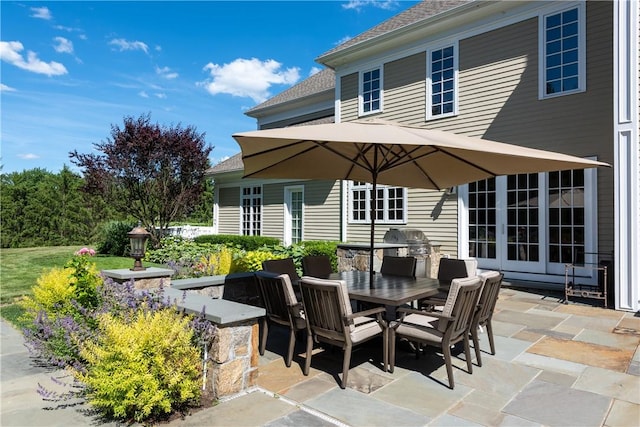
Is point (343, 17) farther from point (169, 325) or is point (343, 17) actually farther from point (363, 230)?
point (169, 325)

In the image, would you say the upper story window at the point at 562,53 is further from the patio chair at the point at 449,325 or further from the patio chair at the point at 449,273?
the patio chair at the point at 449,325

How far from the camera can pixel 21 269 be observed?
35.4ft

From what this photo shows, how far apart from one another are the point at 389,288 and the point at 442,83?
7093mm

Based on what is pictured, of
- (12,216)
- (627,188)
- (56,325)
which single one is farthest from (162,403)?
(12,216)

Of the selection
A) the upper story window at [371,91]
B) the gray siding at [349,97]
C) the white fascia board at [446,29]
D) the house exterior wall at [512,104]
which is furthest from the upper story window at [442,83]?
the gray siding at [349,97]

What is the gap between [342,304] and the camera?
3.25 meters

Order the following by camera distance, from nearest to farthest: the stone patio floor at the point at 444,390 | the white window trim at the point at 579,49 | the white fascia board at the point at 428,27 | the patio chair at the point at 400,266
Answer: the stone patio floor at the point at 444,390 → the patio chair at the point at 400,266 → the white window trim at the point at 579,49 → the white fascia board at the point at 428,27

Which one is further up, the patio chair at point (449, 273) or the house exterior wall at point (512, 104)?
the house exterior wall at point (512, 104)

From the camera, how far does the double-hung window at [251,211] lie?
597 inches

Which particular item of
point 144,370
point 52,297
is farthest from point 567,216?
point 52,297

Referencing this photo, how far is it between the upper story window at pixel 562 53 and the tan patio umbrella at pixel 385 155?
4073mm

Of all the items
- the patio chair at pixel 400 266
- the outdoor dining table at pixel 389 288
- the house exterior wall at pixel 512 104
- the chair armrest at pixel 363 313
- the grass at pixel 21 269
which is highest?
the house exterior wall at pixel 512 104

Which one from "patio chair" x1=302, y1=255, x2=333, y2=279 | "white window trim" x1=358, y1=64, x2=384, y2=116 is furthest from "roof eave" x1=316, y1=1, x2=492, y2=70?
"patio chair" x1=302, y1=255, x2=333, y2=279

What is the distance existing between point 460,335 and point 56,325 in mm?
4036
